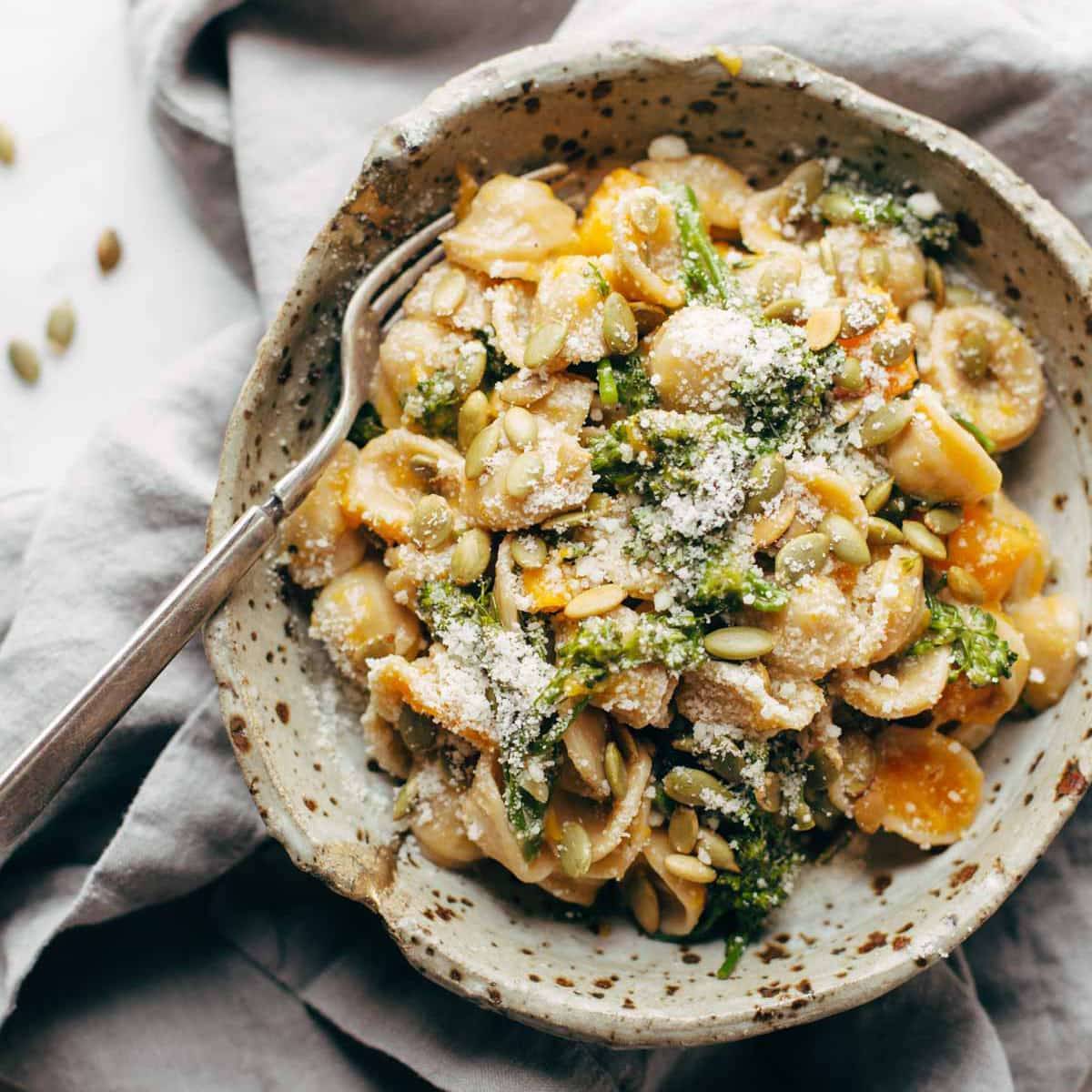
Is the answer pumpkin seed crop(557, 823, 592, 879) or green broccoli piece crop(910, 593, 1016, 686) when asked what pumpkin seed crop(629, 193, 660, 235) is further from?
pumpkin seed crop(557, 823, 592, 879)

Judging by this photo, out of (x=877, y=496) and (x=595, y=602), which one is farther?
(x=877, y=496)

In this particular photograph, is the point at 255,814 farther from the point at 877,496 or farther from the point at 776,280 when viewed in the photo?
the point at 776,280

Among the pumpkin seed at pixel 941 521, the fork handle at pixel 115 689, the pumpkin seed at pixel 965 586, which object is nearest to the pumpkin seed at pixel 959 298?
the pumpkin seed at pixel 941 521

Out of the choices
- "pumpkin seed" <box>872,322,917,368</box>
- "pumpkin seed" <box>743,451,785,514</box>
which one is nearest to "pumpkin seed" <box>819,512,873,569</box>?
"pumpkin seed" <box>743,451,785,514</box>

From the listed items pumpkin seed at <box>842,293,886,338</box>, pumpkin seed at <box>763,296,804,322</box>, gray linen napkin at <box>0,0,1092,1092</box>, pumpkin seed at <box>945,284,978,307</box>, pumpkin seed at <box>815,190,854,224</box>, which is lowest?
gray linen napkin at <box>0,0,1092,1092</box>

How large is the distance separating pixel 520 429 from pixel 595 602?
39 cm

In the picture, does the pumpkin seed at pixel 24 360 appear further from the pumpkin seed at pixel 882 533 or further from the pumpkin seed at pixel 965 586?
the pumpkin seed at pixel 965 586

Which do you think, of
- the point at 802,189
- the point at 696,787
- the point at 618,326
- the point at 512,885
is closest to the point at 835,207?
the point at 802,189

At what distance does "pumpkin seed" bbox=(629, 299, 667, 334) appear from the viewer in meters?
2.43

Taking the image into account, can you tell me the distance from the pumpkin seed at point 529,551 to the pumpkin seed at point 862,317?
0.80m

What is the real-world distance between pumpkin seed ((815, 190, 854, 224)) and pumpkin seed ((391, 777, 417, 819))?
1633 mm

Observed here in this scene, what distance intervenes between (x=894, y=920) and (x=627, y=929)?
608 millimetres

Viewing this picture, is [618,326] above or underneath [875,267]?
underneath

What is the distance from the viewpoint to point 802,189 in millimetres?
2662
